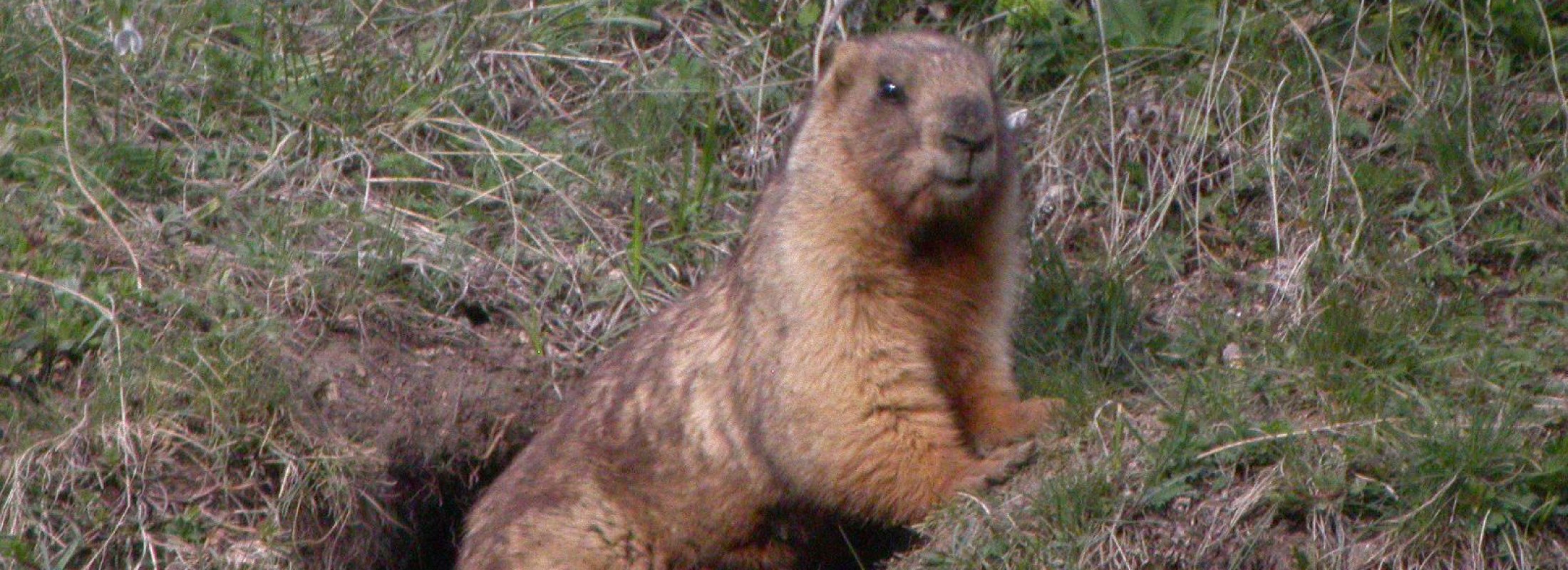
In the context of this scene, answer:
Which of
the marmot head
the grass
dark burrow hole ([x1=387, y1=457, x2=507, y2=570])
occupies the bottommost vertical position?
dark burrow hole ([x1=387, y1=457, x2=507, y2=570])

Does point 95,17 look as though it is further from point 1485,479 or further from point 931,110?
point 1485,479

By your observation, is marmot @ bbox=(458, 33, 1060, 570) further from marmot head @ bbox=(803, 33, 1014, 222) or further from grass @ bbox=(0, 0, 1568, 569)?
grass @ bbox=(0, 0, 1568, 569)

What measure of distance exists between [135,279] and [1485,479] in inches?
171

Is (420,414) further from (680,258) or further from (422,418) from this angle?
(680,258)

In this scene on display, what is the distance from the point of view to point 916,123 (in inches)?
183

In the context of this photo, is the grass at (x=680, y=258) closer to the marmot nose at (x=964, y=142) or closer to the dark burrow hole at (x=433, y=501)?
the dark burrow hole at (x=433, y=501)

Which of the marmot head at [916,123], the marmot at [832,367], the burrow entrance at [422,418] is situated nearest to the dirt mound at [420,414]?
the burrow entrance at [422,418]

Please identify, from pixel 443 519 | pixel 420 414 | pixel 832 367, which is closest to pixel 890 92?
pixel 832 367

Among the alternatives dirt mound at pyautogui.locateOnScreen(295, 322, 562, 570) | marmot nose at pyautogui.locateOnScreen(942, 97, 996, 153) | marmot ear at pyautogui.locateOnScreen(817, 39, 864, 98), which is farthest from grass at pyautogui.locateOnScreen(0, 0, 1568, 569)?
marmot ear at pyautogui.locateOnScreen(817, 39, 864, 98)

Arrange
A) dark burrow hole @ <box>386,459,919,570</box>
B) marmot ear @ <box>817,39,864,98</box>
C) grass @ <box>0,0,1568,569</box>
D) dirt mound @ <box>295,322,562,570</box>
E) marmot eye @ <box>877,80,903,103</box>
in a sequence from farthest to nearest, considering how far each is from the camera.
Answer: dirt mound @ <box>295,322,562,570</box>, dark burrow hole @ <box>386,459,919,570</box>, marmot ear @ <box>817,39,864,98</box>, marmot eye @ <box>877,80,903,103</box>, grass @ <box>0,0,1568,569</box>

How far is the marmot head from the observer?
15.0 ft

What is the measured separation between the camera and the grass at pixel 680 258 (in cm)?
449

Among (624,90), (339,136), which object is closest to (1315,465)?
(624,90)

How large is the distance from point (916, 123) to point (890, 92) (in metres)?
0.16
